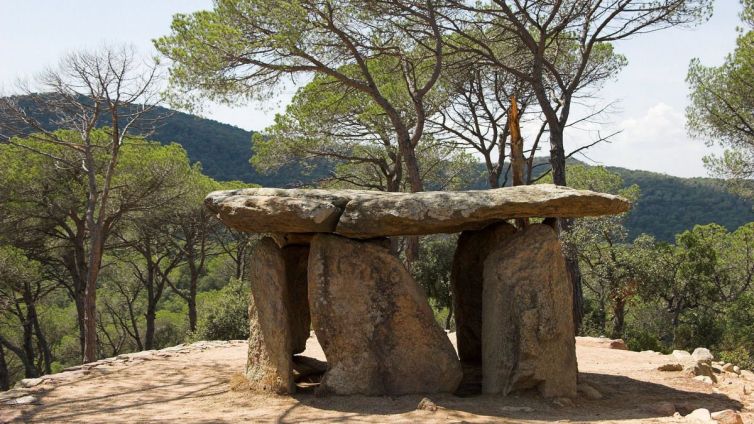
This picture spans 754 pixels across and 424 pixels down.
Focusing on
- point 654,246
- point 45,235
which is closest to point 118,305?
point 45,235

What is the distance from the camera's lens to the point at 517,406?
646 centimetres

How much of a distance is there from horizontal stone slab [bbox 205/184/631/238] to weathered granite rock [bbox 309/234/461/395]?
0.34 m

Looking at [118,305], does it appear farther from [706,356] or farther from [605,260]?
[706,356]

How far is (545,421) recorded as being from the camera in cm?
590

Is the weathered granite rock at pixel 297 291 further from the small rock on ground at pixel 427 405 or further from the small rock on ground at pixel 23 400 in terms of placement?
the small rock on ground at pixel 23 400

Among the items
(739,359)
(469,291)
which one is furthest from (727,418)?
(739,359)

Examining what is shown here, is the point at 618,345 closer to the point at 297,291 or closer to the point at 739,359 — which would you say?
the point at 739,359

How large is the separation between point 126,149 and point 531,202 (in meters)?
14.1

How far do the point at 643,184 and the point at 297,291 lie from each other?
37.3 m

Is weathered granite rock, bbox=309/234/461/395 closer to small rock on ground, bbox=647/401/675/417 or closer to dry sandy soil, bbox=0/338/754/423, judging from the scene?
dry sandy soil, bbox=0/338/754/423

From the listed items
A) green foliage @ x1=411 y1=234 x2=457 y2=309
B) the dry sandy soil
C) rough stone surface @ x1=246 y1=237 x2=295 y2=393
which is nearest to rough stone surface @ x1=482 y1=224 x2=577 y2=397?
the dry sandy soil

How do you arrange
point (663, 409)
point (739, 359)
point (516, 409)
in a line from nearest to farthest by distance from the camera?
point (663, 409)
point (516, 409)
point (739, 359)

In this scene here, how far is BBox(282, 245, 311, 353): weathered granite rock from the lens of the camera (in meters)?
8.10

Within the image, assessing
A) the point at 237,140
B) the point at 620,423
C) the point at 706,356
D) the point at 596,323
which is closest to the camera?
the point at 620,423
